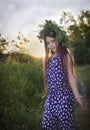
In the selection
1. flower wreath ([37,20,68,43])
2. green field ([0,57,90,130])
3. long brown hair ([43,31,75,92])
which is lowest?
green field ([0,57,90,130])

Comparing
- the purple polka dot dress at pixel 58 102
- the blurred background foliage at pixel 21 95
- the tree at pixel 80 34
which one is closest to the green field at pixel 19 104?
the blurred background foliage at pixel 21 95

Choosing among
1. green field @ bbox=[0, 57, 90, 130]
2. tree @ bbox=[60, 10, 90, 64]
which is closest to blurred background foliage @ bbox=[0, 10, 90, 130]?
green field @ bbox=[0, 57, 90, 130]

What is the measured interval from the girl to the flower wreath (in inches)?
5.6

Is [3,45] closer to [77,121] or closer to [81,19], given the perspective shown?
[77,121]

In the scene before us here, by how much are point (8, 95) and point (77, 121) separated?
5.14 feet

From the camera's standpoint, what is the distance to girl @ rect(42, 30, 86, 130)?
462cm

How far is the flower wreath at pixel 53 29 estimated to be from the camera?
16.1 ft

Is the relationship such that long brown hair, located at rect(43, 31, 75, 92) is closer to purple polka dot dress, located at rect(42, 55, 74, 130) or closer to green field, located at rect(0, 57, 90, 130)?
purple polka dot dress, located at rect(42, 55, 74, 130)

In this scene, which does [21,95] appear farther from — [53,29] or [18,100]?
[53,29]

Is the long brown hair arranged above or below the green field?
above

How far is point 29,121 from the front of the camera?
23.6 feet

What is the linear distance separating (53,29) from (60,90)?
0.89 meters

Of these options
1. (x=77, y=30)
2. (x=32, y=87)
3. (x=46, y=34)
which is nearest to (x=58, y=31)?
(x=46, y=34)

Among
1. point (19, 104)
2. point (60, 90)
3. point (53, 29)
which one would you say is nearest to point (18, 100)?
point (19, 104)
